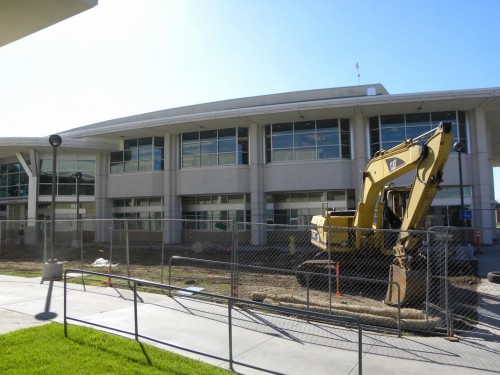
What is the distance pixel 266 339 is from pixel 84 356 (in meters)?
2.73

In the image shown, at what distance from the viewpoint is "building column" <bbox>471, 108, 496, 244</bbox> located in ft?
79.5

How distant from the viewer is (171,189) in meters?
31.0

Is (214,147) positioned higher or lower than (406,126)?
lower

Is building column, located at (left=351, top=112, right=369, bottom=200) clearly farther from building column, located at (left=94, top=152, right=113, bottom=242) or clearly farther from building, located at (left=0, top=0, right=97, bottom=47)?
building, located at (left=0, top=0, right=97, bottom=47)

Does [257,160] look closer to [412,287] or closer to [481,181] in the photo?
[481,181]

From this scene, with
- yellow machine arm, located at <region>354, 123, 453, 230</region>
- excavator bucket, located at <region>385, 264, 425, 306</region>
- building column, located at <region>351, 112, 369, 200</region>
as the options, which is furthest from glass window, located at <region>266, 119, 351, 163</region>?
excavator bucket, located at <region>385, 264, 425, 306</region>

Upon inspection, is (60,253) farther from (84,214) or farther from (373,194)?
(373,194)

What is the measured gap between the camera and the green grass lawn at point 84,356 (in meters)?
5.28

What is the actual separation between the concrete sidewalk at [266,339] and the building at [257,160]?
1744 centimetres

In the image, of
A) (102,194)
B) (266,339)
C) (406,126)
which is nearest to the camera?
(266,339)

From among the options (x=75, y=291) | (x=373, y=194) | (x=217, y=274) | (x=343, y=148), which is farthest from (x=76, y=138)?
(x=373, y=194)

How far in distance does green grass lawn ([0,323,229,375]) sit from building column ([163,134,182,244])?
77.9 feet

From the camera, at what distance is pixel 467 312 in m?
9.55

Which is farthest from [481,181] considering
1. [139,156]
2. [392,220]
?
[139,156]
